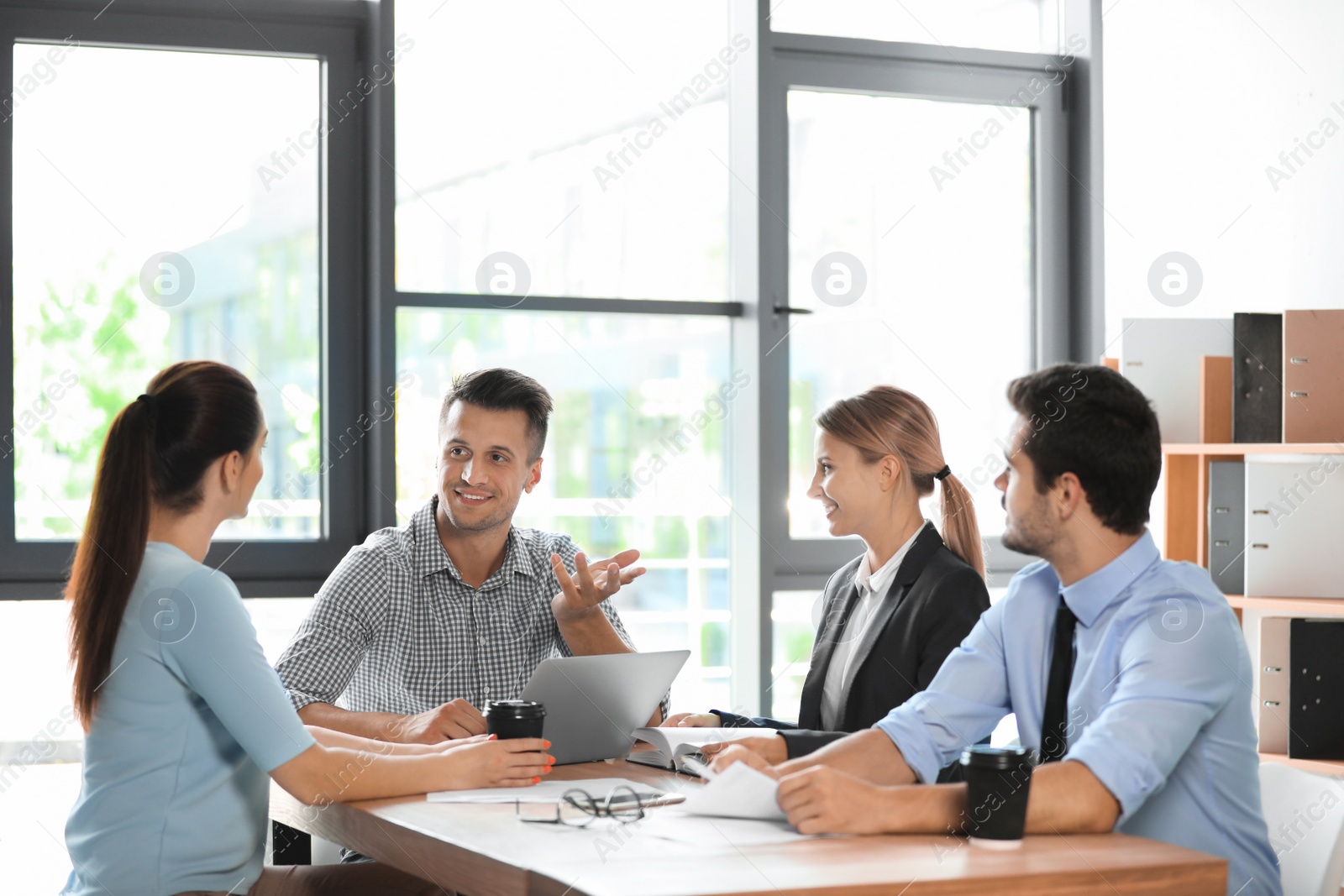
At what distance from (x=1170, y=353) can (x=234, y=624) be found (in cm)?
231

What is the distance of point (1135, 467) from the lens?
1.77 meters

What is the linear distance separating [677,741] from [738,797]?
Answer: 0.44 m

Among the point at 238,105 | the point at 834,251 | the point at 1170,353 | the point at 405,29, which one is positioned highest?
the point at 405,29

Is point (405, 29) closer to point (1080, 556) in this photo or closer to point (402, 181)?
point (402, 181)

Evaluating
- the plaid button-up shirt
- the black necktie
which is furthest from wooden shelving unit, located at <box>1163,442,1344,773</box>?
the plaid button-up shirt

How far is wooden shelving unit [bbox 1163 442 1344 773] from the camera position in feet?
8.93

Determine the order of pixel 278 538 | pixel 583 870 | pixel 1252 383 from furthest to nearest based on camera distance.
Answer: pixel 278 538 → pixel 1252 383 → pixel 583 870

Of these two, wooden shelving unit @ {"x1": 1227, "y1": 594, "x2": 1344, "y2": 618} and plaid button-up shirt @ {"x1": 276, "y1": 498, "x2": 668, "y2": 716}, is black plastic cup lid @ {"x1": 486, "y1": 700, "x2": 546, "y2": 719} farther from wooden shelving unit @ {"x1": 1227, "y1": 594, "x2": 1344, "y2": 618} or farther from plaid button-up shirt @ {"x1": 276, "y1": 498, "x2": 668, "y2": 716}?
wooden shelving unit @ {"x1": 1227, "y1": 594, "x2": 1344, "y2": 618}

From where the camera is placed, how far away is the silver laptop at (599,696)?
195cm

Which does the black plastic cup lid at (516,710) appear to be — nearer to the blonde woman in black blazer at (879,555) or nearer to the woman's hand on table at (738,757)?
the woman's hand on table at (738,757)

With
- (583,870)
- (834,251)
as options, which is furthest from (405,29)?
(583,870)

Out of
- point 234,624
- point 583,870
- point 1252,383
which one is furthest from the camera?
point 1252,383

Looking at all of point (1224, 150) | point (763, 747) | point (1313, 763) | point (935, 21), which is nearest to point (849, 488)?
point (763, 747)

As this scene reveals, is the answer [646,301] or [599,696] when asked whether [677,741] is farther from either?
[646,301]
